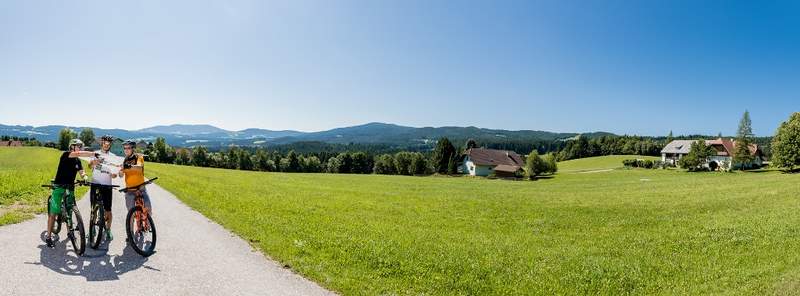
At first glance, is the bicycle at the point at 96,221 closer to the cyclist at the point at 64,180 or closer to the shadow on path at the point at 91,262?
the shadow on path at the point at 91,262

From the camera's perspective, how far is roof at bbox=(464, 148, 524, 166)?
96.4 meters

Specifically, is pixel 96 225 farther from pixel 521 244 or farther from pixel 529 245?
pixel 529 245

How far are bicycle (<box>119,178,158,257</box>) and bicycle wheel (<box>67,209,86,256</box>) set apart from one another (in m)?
0.96

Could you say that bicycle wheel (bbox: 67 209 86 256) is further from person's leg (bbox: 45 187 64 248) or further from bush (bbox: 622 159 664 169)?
bush (bbox: 622 159 664 169)

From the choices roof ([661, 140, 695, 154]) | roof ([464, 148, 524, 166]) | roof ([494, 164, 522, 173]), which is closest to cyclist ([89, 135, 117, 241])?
roof ([494, 164, 522, 173])

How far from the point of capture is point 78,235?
10352 mm

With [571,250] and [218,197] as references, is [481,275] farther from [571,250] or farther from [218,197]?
[218,197]

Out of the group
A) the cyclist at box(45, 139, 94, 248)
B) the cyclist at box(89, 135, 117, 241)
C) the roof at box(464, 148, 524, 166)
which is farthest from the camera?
the roof at box(464, 148, 524, 166)

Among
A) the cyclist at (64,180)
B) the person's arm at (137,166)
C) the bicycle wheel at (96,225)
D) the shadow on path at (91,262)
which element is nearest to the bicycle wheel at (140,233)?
the shadow on path at (91,262)

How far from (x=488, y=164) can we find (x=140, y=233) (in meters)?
89.0

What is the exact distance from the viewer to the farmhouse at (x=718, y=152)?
94375mm

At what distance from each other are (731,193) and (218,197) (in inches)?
1425

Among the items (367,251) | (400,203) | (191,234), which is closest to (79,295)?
(191,234)

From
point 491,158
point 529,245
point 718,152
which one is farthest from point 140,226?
point 718,152
